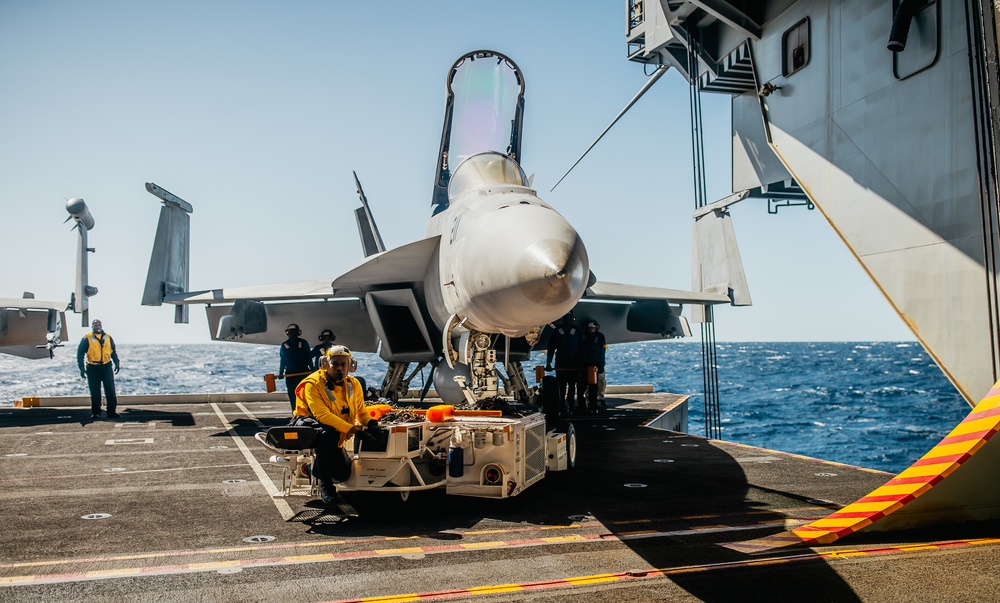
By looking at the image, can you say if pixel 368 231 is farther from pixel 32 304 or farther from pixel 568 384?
pixel 32 304

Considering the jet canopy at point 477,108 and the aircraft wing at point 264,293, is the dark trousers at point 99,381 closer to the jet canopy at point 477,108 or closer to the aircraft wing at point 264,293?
the aircraft wing at point 264,293

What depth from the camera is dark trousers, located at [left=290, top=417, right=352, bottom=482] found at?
615 centimetres

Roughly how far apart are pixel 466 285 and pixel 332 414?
167cm

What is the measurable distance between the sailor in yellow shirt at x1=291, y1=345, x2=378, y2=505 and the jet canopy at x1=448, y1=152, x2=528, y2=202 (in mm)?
2980

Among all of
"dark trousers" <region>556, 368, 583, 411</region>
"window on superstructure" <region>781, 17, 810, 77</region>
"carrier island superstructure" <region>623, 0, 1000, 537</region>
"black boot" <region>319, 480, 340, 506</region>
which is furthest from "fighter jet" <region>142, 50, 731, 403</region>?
"window on superstructure" <region>781, 17, 810, 77</region>

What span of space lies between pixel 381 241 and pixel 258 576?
12.1 meters

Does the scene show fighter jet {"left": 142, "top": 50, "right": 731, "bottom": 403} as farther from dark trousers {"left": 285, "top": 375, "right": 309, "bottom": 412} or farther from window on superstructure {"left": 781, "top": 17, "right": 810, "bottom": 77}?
window on superstructure {"left": 781, "top": 17, "right": 810, "bottom": 77}

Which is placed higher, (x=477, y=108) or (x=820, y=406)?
(x=477, y=108)

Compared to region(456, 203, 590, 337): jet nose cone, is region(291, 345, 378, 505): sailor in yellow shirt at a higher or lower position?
lower

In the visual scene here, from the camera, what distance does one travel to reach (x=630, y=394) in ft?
71.4

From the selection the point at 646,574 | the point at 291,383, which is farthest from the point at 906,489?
the point at 291,383

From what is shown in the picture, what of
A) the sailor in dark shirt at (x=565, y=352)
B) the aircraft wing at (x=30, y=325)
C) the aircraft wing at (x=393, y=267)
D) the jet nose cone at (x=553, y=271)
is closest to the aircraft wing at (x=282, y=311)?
Result: the aircraft wing at (x=393, y=267)

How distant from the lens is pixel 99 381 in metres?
13.6

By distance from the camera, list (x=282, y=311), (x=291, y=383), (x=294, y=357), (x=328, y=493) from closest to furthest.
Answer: (x=328, y=493), (x=294, y=357), (x=291, y=383), (x=282, y=311)
